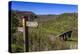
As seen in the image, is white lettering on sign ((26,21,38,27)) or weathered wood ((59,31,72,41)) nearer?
white lettering on sign ((26,21,38,27))

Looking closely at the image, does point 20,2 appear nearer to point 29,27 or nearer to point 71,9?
point 29,27

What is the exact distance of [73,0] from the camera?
198 centimetres

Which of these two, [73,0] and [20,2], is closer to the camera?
[20,2]

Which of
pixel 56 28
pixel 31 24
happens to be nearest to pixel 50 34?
pixel 56 28

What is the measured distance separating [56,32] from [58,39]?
8 cm

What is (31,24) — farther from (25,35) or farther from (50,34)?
(50,34)

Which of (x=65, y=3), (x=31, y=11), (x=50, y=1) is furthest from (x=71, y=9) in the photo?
(x=31, y=11)

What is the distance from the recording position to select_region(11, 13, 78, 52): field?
1742 millimetres

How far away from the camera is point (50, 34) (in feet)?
6.07

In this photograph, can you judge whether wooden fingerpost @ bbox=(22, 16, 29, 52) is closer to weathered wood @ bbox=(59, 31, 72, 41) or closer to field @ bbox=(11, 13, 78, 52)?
field @ bbox=(11, 13, 78, 52)

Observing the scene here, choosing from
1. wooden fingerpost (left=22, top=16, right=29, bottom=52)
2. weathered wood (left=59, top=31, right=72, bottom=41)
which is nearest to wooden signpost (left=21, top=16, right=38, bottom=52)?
wooden fingerpost (left=22, top=16, right=29, bottom=52)

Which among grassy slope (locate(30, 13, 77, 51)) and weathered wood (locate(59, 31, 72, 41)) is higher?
grassy slope (locate(30, 13, 77, 51))

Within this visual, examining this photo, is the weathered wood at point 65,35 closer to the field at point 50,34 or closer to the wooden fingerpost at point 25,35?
the field at point 50,34

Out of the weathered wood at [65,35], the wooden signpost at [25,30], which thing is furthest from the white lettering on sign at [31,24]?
the weathered wood at [65,35]
